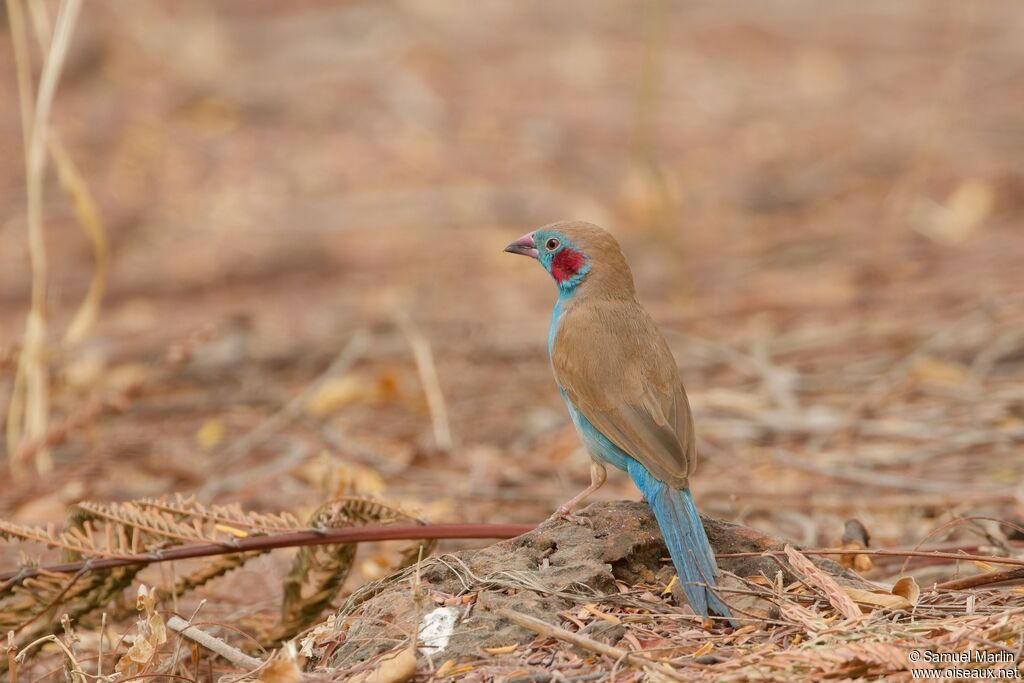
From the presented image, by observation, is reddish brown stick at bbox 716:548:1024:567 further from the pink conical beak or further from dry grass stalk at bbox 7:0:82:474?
dry grass stalk at bbox 7:0:82:474

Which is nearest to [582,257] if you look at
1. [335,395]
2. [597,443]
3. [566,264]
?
[566,264]

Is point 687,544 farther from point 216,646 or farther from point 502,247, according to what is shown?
point 502,247

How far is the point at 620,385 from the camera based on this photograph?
159 inches

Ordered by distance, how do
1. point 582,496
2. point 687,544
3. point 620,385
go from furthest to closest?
point 620,385 → point 582,496 → point 687,544

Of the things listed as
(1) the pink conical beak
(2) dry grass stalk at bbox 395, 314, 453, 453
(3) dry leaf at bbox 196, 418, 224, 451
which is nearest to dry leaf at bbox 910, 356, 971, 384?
(2) dry grass stalk at bbox 395, 314, 453, 453

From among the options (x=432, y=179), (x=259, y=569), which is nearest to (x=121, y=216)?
(x=432, y=179)

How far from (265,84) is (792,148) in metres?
4.85

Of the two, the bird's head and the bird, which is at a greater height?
A: the bird's head

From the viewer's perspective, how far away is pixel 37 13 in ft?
17.2

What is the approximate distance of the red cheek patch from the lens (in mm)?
4438

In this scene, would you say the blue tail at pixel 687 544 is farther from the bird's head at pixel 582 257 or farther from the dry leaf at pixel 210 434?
the dry leaf at pixel 210 434

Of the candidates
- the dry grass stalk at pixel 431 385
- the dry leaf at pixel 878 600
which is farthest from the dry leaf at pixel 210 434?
the dry leaf at pixel 878 600

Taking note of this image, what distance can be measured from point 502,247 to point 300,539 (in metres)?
6.09

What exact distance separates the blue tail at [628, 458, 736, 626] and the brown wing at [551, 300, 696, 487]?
71 millimetres
